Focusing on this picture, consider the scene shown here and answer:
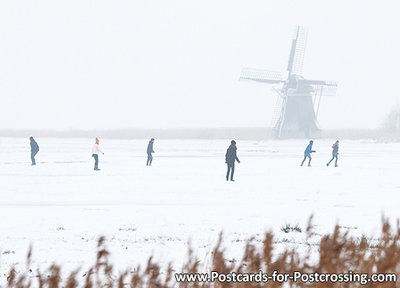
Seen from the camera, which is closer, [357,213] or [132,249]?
[132,249]

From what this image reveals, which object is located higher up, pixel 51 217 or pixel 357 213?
pixel 357 213

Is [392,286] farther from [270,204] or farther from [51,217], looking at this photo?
[270,204]

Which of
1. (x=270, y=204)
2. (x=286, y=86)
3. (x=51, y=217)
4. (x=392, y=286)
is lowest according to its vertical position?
(x=51, y=217)

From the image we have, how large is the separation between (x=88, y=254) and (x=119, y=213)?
3950mm

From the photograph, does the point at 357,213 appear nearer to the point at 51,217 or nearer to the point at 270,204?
the point at 270,204

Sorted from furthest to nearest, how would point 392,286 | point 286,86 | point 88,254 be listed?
point 286,86
point 88,254
point 392,286

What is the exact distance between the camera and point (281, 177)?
63.1 ft

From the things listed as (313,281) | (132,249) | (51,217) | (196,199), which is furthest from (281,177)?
(313,281)

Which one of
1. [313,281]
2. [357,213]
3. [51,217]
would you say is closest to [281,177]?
[357,213]

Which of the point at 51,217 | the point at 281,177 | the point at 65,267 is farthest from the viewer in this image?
the point at 281,177

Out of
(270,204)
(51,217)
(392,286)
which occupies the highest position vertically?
(392,286)

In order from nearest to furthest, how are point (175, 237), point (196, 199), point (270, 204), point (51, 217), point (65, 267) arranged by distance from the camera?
point (65, 267) < point (175, 237) < point (51, 217) < point (270, 204) < point (196, 199)

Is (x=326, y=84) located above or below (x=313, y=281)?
above

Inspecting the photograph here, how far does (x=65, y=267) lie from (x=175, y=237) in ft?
7.54
